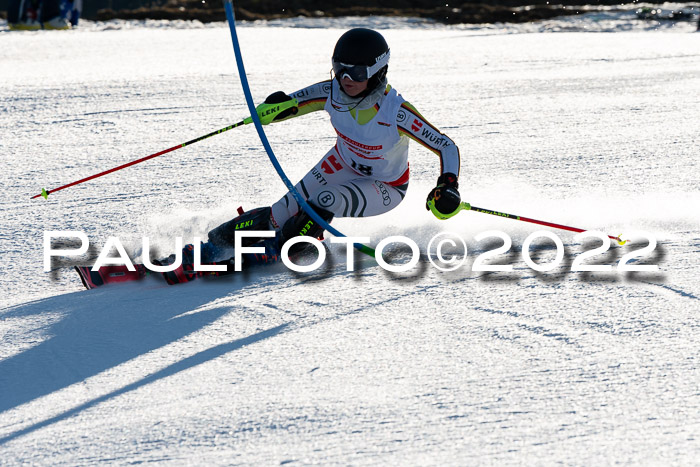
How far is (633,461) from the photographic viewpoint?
7.32 feet

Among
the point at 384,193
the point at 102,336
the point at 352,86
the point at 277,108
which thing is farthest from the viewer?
the point at 277,108

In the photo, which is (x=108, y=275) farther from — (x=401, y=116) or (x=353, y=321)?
(x=401, y=116)

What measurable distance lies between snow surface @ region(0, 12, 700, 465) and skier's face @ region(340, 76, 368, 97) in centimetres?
78

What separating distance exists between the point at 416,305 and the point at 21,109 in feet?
17.4

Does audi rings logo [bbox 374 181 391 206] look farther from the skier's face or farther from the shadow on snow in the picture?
the shadow on snow

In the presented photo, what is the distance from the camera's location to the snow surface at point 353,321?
2381mm

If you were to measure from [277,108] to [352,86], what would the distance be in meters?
0.53

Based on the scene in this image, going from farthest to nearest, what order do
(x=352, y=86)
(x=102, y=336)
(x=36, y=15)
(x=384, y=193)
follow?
(x=36, y=15), (x=384, y=193), (x=352, y=86), (x=102, y=336)

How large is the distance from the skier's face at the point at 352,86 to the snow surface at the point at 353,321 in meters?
0.78

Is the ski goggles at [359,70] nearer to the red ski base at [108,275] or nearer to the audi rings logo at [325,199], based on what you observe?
the audi rings logo at [325,199]

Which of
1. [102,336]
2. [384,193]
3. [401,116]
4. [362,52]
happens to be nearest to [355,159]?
[384,193]

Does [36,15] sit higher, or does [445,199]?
[36,15]

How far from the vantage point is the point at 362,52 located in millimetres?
3680

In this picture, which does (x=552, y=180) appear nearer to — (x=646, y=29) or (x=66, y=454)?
(x=66, y=454)
